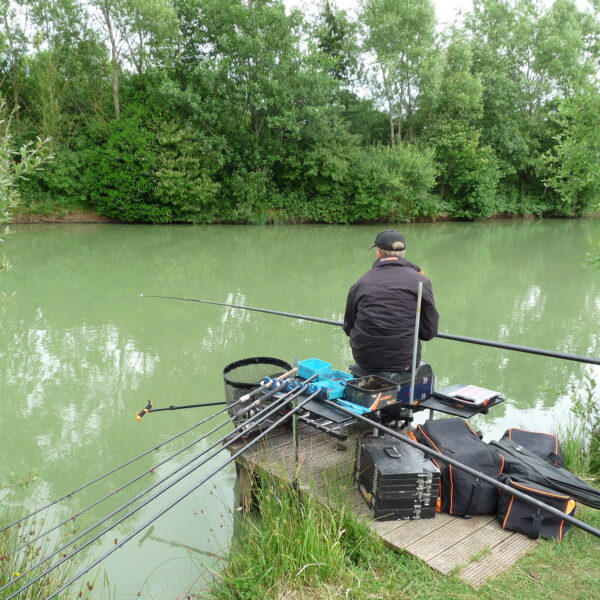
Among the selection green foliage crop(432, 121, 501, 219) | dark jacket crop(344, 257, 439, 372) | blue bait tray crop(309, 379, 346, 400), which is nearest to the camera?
blue bait tray crop(309, 379, 346, 400)

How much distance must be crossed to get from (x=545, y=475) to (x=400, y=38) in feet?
70.7

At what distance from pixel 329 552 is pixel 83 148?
19486 mm

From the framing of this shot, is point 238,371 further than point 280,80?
No

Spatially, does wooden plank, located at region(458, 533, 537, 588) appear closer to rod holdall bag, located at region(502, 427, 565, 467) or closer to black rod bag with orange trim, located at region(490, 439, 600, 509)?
black rod bag with orange trim, located at region(490, 439, 600, 509)

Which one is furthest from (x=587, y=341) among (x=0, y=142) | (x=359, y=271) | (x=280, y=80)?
(x=280, y=80)

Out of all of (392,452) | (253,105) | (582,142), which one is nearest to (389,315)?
(392,452)

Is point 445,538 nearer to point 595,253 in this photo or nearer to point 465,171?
point 595,253

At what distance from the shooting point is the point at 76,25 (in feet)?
61.4

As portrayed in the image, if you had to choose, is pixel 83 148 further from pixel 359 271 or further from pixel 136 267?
pixel 359 271

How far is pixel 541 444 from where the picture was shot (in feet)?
10.2

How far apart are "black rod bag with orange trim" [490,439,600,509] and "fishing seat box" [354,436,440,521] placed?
45 centimetres

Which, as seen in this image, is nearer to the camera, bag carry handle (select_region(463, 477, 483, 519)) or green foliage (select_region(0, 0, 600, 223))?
bag carry handle (select_region(463, 477, 483, 519))

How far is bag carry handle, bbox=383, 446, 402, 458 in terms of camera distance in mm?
2619

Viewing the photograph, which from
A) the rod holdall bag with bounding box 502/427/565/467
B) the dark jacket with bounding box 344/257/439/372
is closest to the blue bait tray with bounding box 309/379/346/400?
the dark jacket with bounding box 344/257/439/372
